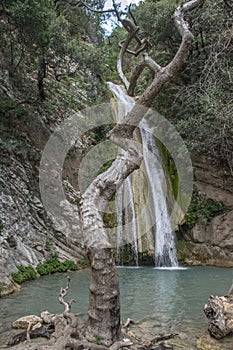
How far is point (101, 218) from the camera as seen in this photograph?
13.3 ft

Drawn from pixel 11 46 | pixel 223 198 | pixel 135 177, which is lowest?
pixel 223 198

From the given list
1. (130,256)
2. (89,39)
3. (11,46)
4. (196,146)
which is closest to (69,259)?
(130,256)

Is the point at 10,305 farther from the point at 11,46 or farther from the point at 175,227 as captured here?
the point at 11,46

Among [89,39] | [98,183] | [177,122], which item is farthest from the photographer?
[89,39]

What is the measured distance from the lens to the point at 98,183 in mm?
4199

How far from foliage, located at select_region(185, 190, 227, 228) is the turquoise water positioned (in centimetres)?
224

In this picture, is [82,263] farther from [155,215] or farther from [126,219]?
[155,215]

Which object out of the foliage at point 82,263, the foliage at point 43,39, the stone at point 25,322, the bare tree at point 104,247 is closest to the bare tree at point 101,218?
the bare tree at point 104,247

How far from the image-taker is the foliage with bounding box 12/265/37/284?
788cm

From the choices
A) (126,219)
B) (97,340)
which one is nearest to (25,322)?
(97,340)

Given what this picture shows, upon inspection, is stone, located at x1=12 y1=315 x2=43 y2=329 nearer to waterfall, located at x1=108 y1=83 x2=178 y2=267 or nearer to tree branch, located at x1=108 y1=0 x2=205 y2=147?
tree branch, located at x1=108 y1=0 x2=205 y2=147

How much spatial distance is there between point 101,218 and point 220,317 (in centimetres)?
187

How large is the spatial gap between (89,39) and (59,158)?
11.5 meters

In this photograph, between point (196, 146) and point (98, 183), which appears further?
point (196, 146)
